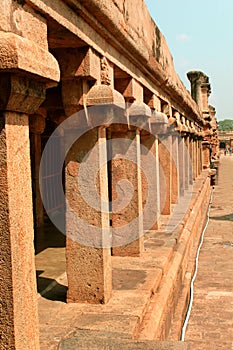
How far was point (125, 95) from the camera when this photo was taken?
6.11m

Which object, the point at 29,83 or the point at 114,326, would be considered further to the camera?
the point at 114,326

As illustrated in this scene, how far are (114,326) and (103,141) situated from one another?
5.67 ft

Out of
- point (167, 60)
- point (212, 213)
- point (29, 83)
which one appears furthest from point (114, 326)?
point (212, 213)

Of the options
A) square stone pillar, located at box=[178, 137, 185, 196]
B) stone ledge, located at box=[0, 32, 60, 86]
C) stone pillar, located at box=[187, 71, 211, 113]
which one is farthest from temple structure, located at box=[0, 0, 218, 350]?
stone pillar, located at box=[187, 71, 211, 113]

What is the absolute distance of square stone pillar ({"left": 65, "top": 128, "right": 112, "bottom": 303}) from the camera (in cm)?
445

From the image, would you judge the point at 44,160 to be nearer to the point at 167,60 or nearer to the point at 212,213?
the point at 167,60

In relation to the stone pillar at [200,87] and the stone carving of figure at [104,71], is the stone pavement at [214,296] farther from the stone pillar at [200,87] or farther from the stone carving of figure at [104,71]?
the stone pillar at [200,87]

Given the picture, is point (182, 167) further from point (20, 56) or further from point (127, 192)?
point (20, 56)

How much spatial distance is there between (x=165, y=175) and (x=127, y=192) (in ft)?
11.7

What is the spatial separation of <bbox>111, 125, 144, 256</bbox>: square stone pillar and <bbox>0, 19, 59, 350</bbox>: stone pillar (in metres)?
3.59

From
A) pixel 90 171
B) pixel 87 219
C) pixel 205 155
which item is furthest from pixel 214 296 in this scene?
pixel 205 155

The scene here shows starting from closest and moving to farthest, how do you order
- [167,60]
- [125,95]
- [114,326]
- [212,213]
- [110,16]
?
1. [114,326]
2. [110,16]
3. [125,95]
4. [167,60]
5. [212,213]

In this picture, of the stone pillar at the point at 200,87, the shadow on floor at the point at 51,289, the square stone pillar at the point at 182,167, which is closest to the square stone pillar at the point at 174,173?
the square stone pillar at the point at 182,167

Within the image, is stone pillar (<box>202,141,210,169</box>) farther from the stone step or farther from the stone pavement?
the stone step
